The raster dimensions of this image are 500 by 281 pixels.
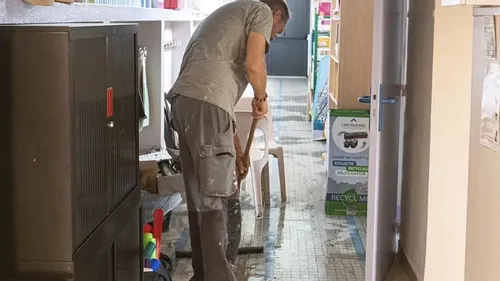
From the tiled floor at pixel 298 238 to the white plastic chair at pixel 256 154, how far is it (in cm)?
12

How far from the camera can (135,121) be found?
103 inches

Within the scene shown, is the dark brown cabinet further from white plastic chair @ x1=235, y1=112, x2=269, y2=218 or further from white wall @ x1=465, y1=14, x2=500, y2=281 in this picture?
white plastic chair @ x1=235, y1=112, x2=269, y2=218

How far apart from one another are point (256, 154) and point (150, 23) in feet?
4.00

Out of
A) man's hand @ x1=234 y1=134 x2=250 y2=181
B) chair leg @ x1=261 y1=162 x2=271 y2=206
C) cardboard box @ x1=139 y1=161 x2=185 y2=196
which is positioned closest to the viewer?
man's hand @ x1=234 y1=134 x2=250 y2=181

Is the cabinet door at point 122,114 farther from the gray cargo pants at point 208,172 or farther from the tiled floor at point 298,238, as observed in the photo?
the tiled floor at point 298,238

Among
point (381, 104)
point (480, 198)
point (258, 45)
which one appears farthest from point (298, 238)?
point (480, 198)

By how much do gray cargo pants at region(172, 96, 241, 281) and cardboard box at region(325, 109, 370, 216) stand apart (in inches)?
69.0

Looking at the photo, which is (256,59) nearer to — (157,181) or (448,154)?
(448,154)

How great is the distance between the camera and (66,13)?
2584 millimetres

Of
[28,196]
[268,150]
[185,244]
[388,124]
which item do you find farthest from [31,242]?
[268,150]

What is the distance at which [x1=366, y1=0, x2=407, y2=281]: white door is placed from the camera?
3.56m

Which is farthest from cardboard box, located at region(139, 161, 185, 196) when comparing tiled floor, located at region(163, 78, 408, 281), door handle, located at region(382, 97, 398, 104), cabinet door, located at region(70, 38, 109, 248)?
cabinet door, located at region(70, 38, 109, 248)

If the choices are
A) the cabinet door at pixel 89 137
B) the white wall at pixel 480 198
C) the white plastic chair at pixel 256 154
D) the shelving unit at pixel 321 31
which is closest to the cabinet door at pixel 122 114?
the cabinet door at pixel 89 137

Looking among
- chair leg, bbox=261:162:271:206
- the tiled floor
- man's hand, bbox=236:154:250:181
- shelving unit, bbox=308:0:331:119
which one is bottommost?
the tiled floor
